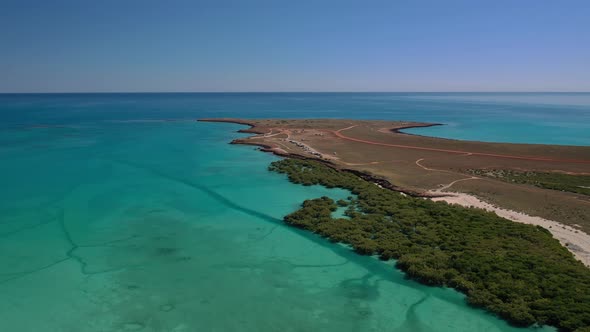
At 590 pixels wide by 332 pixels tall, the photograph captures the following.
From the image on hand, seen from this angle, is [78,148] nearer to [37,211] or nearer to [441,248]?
[37,211]

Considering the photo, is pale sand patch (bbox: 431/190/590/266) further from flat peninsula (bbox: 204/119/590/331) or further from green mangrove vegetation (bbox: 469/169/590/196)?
green mangrove vegetation (bbox: 469/169/590/196)

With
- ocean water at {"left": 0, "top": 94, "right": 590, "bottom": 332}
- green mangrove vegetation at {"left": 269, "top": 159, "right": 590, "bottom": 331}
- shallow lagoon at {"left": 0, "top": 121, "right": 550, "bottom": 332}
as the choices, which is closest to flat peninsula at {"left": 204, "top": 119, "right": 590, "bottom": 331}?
green mangrove vegetation at {"left": 269, "top": 159, "right": 590, "bottom": 331}

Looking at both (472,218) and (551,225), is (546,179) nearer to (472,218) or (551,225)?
(551,225)

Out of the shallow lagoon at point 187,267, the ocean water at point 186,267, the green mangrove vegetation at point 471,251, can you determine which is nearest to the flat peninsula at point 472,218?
the green mangrove vegetation at point 471,251

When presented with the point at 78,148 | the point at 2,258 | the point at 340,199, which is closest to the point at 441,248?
the point at 340,199

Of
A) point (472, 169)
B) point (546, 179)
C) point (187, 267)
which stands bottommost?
point (187, 267)

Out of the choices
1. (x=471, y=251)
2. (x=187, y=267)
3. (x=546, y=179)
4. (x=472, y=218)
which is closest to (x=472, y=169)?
(x=546, y=179)
